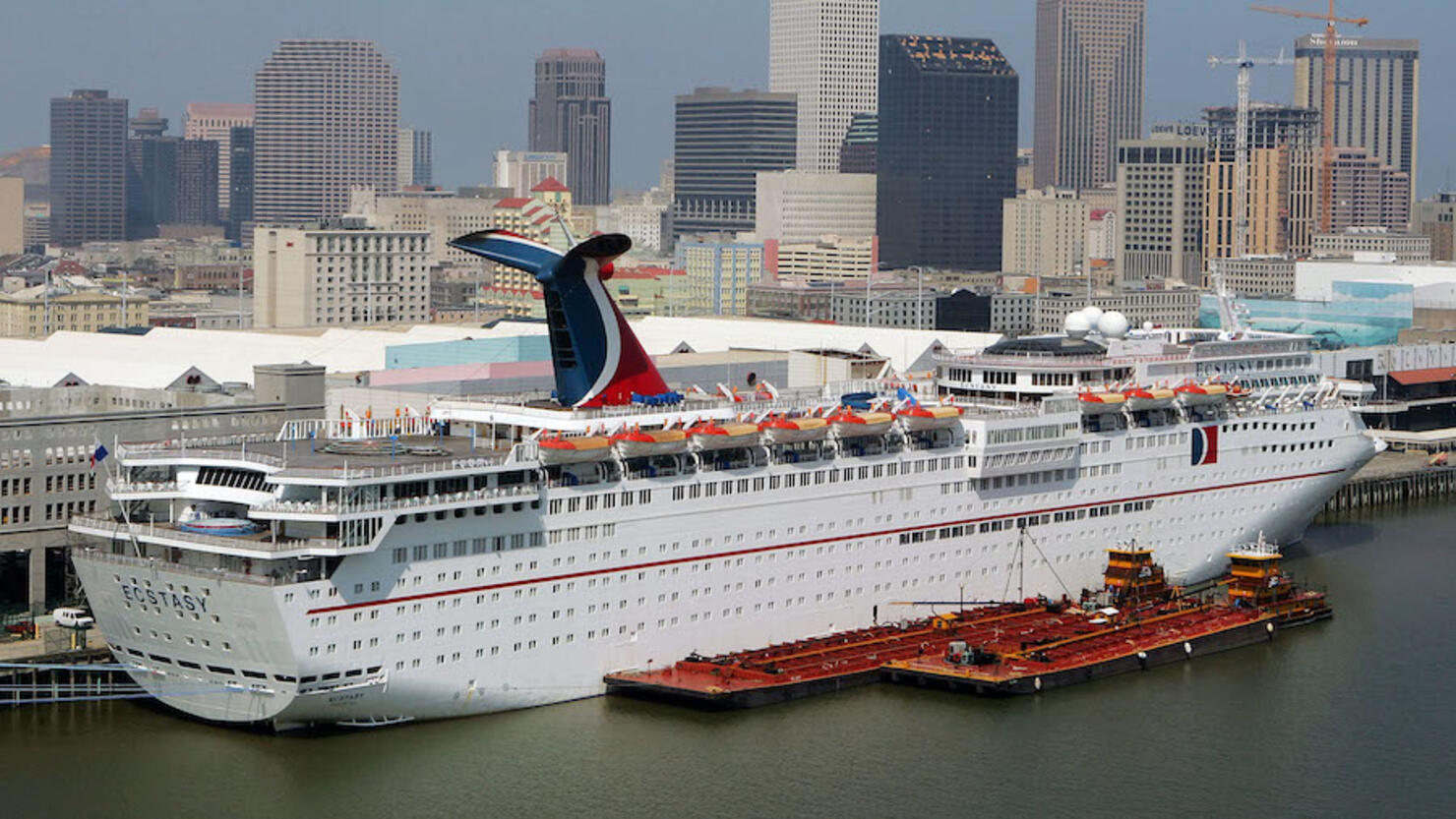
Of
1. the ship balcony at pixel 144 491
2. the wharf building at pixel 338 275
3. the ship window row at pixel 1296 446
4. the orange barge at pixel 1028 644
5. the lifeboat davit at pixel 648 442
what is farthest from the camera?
the wharf building at pixel 338 275

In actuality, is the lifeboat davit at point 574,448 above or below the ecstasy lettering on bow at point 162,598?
above

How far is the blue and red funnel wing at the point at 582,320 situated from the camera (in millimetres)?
46406

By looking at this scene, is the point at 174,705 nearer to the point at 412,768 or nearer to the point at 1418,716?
the point at 412,768

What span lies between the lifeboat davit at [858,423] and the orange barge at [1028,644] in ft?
Result: 13.8

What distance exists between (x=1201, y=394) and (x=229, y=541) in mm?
25621

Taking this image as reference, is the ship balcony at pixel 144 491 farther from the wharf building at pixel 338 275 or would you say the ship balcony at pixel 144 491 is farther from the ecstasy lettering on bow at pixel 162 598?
the wharf building at pixel 338 275

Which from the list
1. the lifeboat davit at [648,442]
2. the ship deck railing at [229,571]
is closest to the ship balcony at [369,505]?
the ship deck railing at [229,571]

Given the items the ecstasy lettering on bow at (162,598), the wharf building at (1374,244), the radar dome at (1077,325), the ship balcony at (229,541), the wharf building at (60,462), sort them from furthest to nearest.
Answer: the wharf building at (1374,244) → the radar dome at (1077,325) → the wharf building at (60,462) → the ecstasy lettering on bow at (162,598) → the ship balcony at (229,541)

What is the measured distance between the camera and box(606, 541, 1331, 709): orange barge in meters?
42.9

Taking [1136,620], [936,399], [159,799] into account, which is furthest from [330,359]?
[159,799]

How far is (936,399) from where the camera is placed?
53344 mm

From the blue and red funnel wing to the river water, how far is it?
24.3 ft

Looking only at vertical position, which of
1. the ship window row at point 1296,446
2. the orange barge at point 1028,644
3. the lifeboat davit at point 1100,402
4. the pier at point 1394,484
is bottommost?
the orange barge at point 1028,644

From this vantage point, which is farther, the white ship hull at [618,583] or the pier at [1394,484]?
the pier at [1394,484]
